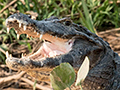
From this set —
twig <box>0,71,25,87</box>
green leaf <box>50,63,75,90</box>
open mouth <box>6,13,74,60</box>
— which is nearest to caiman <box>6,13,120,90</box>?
open mouth <box>6,13,74,60</box>

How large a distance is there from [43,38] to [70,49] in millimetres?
249

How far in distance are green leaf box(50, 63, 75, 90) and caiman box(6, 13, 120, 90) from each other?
1.97ft

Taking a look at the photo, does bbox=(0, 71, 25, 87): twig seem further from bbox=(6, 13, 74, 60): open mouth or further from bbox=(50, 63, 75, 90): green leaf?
bbox=(50, 63, 75, 90): green leaf

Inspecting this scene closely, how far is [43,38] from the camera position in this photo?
1657mm

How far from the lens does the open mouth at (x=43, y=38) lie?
1.42 m

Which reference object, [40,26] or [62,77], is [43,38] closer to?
[40,26]

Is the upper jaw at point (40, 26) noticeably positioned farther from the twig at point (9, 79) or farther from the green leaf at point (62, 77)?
the twig at point (9, 79)

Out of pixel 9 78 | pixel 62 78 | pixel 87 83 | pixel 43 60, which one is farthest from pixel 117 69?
pixel 9 78

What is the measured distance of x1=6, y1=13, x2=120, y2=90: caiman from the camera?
1.44 meters

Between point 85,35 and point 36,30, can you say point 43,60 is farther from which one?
point 85,35

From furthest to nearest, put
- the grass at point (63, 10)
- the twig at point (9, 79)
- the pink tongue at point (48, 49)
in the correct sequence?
the grass at point (63, 10)
the twig at point (9, 79)
the pink tongue at point (48, 49)

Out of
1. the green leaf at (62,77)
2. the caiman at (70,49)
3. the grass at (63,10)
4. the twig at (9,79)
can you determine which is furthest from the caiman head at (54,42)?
the grass at (63,10)

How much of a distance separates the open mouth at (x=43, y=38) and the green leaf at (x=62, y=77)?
0.65m

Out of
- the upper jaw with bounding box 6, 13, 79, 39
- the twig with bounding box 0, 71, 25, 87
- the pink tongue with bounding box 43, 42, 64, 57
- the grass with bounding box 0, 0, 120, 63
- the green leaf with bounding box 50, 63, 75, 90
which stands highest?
the grass with bounding box 0, 0, 120, 63
